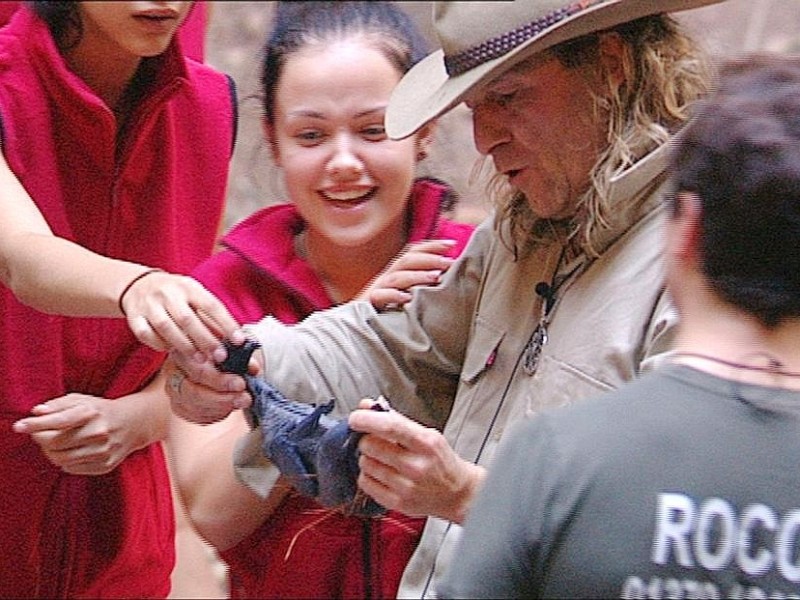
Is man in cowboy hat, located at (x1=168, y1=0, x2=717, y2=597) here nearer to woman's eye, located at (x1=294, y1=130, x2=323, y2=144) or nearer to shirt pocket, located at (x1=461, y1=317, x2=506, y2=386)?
shirt pocket, located at (x1=461, y1=317, x2=506, y2=386)

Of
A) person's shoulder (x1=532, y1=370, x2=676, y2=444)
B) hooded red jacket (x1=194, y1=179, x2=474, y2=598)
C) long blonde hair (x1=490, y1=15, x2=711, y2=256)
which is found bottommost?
hooded red jacket (x1=194, y1=179, x2=474, y2=598)

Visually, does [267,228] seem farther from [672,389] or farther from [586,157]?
[672,389]

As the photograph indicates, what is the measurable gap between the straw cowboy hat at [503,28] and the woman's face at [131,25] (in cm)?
26

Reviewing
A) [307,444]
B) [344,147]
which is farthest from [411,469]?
[344,147]

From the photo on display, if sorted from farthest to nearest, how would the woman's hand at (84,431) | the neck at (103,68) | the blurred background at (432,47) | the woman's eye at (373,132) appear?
the blurred background at (432,47) < the woman's eye at (373,132) < the woman's hand at (84,431) < the neck at (103,68)

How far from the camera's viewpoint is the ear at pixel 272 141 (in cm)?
175

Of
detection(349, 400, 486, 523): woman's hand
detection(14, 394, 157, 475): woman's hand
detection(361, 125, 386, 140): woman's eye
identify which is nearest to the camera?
detection(349, 400, 486, 523): woman's hand

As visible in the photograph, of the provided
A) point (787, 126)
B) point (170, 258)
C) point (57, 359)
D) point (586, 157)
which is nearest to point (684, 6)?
point (586, 157)

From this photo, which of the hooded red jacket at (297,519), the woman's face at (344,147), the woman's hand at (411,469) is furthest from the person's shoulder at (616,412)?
the woman's face at (344,147)

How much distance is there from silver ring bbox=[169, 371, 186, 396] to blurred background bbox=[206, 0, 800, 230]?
38 cm

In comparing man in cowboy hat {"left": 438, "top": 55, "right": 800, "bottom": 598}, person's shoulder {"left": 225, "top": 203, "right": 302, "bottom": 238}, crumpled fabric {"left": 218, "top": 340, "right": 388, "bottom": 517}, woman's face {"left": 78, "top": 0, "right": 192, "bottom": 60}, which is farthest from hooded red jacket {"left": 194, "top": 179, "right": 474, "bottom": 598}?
man in cowboy hat {"left": 438, "top": 55, "right": 800, "bottom": 598}

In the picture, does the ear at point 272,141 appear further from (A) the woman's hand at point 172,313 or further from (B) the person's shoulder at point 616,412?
(B) the person's shoulder at point 616,412

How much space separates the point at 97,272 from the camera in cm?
137

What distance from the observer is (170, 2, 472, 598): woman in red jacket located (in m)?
1.59
